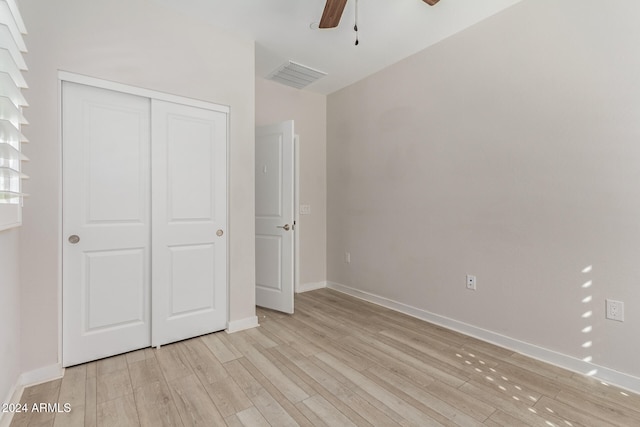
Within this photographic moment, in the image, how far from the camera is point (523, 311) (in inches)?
95.3

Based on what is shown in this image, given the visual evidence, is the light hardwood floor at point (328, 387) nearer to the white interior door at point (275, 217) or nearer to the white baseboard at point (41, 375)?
the white baseboard at point (41, 375)

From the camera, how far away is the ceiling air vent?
343 centimetres

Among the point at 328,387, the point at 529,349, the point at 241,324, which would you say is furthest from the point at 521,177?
the point at 241,324

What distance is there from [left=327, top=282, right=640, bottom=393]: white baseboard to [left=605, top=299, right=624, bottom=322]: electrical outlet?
35 centimetres

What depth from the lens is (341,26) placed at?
2691mm

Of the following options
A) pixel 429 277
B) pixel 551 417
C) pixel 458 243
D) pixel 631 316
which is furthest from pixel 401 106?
pixel 551 417

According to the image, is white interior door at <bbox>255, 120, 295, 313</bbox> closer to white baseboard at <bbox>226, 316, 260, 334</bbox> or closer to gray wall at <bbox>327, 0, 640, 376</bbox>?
white baseboard at <bbox>226, 316, 260, 334</bbox>

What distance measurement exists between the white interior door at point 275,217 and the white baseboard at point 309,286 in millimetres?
725

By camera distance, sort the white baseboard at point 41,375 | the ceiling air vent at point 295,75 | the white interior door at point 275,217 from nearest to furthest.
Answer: the white baseboard at point 41,375 → the white interior door at point 275,217 → the ceiling air vent at point 295,75

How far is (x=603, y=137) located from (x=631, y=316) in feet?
3.90

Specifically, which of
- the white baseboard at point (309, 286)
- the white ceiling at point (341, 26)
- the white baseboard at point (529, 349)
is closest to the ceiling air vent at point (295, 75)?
the white ceiling at point (341, 26)

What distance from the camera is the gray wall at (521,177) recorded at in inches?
78.4

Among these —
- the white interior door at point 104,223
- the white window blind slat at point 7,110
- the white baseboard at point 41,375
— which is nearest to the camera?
the white window blind slat at point 7,110

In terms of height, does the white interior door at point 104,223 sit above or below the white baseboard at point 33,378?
above
